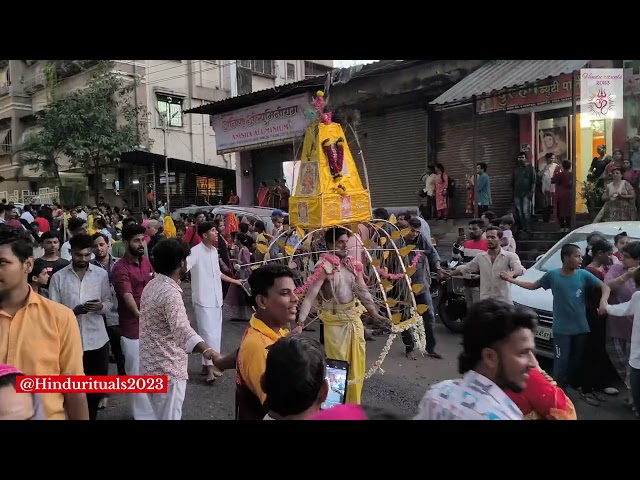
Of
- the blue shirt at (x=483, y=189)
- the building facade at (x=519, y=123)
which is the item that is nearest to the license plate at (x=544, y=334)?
the building facade at (x=519, y=123)

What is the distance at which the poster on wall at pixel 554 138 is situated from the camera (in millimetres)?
8288

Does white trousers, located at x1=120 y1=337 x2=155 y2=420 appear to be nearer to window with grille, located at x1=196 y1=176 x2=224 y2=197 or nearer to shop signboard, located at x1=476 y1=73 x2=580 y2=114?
shop signboard, located at x1=476 y1=73 x2=580 y2=114

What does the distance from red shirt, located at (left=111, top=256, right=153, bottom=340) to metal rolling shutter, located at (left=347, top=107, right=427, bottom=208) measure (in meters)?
5.84

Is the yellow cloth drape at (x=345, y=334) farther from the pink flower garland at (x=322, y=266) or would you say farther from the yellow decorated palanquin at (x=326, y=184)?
the yellow decorated palanquin at (x=326, y=184)

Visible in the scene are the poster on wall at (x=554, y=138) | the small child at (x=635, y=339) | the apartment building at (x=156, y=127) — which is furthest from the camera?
the poster on wall at (x=554, y=138)

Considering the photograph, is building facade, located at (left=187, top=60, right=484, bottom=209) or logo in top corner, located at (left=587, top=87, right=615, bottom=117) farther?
building facade, located at (left=187, top=60, right=484, bottom=209)

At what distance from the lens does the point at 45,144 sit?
6621mm

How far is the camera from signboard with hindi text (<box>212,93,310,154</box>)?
37.2 ft

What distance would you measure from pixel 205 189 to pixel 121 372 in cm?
1194

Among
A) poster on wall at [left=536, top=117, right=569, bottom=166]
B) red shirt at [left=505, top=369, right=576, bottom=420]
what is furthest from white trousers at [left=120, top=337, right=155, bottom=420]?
poster on wall at [left=536, top=117, right=569, bottom=166]

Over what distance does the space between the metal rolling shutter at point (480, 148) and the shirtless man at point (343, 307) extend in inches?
207
